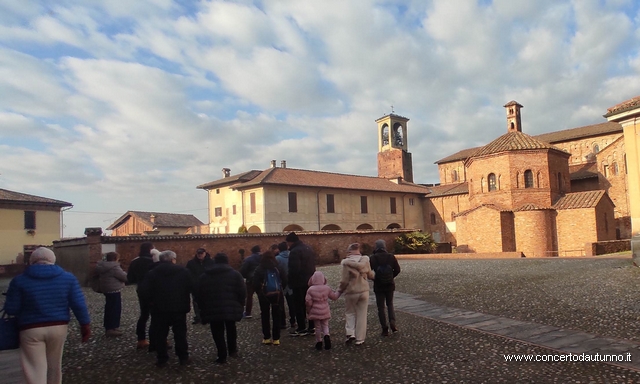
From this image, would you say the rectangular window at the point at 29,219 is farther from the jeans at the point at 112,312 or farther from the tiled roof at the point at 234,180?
the jeans at the point at 112,312

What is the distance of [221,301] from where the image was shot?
5.71m

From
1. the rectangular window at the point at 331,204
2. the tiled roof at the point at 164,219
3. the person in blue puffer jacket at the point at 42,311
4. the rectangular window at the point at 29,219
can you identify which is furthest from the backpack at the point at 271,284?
the tiled roof at the point at 164,219

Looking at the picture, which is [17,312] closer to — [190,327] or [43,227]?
[190,327]

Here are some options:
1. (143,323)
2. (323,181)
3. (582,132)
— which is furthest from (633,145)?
(582,132)

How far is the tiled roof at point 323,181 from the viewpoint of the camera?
3584cm

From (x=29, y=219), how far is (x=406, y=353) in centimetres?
3390

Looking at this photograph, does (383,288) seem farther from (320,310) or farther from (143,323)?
(143,323)

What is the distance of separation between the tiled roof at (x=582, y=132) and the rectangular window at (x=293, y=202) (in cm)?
2795

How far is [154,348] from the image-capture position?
6285 mm

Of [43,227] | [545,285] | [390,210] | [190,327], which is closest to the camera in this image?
[190,327]

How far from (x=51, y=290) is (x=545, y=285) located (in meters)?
11.3

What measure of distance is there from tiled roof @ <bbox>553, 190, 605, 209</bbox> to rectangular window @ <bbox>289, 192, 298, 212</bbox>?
19117 millimetres

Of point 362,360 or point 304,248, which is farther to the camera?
point 304,248

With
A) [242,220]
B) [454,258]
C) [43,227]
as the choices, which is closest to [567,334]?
[454,258]
